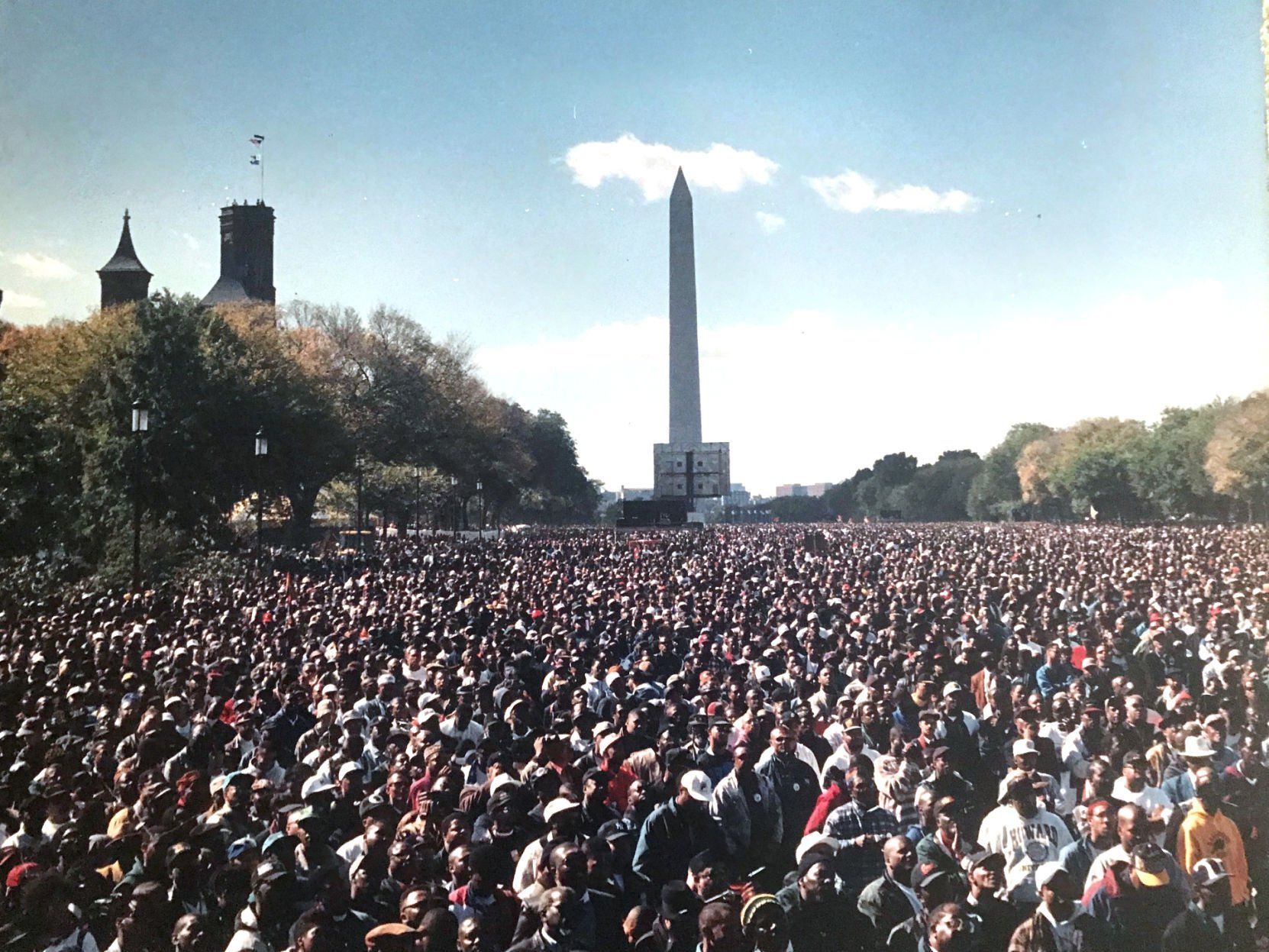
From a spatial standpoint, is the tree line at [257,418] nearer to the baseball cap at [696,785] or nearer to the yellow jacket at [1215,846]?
the baseball cap at [696,785]

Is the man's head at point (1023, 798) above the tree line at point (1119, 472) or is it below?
below

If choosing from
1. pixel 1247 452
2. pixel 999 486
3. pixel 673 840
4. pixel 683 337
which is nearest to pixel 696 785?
pixel 673 840

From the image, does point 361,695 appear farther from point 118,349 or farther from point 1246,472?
point 118,349

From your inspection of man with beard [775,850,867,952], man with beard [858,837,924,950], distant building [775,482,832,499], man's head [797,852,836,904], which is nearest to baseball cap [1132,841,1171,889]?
man with beard [858,837,924,950]

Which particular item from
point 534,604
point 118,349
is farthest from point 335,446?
point 534,604

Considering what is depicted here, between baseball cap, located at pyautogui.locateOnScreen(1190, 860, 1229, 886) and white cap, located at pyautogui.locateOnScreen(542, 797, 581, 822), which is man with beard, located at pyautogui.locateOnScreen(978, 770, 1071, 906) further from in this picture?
white cap, located at pyautogui.locateOnScreen(542, 797, 581, 822)

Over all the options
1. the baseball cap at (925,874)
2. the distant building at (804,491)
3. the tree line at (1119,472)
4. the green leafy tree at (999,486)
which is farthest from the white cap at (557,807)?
the distant building at (804,491)
